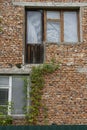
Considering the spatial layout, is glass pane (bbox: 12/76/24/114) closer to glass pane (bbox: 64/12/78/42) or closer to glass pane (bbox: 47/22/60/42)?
glass pane (bbox: 47/22/60/42)

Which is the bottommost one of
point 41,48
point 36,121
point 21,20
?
point 36,121

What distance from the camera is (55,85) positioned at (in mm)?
15477

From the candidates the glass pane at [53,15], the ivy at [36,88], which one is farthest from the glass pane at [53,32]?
the ivy at [36,88]

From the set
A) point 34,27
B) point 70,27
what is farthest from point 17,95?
point 70,27

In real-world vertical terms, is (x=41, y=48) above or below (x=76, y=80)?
above

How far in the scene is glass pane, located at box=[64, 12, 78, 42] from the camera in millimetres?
16406

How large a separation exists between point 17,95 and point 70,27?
12.1ft

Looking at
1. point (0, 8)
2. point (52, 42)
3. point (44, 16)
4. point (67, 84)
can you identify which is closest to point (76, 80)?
point (67, 84)

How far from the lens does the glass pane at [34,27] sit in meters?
16.3

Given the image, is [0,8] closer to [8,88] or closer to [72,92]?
[8,88]

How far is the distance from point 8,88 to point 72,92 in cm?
254

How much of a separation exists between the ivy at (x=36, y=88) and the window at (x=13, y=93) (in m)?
0.45

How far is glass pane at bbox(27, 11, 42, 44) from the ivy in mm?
1348

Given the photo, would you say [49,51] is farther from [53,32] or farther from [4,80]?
[4,80]
